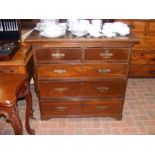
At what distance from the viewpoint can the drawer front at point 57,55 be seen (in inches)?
81.4

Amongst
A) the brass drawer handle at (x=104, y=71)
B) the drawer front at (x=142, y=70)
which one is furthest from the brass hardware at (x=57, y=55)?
the drawer front at (x=142, y=70)

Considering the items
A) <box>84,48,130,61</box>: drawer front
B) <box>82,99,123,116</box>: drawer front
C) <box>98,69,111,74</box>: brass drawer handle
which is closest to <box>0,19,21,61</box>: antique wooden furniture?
<box>84,48,130,61</box>: drawer front

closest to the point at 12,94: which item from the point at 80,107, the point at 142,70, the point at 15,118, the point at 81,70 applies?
the point at 15,118

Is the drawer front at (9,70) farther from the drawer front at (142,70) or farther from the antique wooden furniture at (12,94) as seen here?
the drawer front at (142,70)

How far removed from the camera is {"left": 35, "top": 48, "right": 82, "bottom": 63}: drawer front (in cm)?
207

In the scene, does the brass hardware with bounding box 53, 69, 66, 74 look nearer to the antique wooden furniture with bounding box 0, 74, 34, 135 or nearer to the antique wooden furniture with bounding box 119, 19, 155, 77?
the antique wooden furniture with bounding box 0, 74, 34, 135

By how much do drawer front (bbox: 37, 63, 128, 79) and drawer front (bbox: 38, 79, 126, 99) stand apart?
0.09m

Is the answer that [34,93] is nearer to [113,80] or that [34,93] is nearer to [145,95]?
[113,80]

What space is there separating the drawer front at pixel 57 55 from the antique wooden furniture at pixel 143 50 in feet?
4.43

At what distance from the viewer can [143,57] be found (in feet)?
11.1

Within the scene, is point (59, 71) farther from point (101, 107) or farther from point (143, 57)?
point (143, 57)
